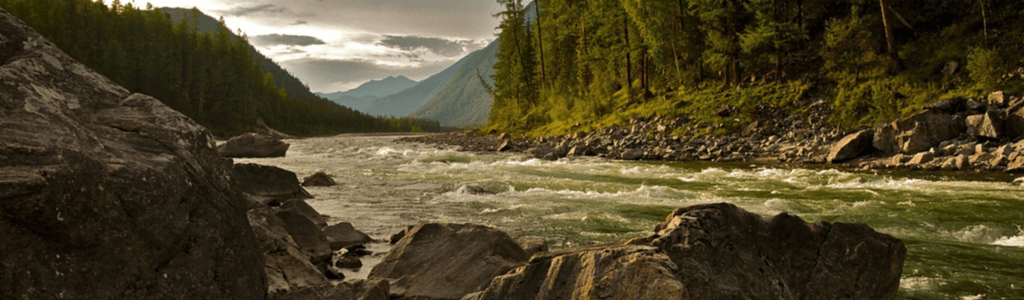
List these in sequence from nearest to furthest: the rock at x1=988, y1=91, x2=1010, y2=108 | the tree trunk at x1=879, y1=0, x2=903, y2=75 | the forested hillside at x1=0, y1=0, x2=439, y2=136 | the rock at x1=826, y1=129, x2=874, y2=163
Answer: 1. the rock at x1=988, y1=91, x2=1010, y2=108
2. the rock at x1=826, y1=129, x2=874, y2=163
3. the tree trunk at x1=879, y1=0, x2=903, y2=75
4. the forested hillside at x1=0, y1=0, x2=439, y2=136

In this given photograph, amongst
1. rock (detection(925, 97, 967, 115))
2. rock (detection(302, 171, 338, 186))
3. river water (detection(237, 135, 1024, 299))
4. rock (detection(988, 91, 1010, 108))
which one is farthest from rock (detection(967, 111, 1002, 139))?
rock (detection(302, 171, 338, 186))

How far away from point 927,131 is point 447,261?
66.5ft

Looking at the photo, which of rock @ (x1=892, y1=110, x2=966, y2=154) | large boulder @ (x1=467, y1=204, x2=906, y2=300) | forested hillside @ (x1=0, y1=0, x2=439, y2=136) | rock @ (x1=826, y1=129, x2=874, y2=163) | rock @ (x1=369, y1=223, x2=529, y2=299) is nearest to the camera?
large boulder @ (x1=467, y1=204, x2=906, y2=300)

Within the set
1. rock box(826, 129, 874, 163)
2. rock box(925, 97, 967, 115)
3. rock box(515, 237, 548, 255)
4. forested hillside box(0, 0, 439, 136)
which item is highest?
forested hillside box(0, 0, 439, 136)

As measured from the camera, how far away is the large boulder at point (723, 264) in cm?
381

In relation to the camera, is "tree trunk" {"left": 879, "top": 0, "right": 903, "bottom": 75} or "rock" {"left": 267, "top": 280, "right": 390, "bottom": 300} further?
"tree trunk" {"left": 879, "top": 0, "right": 903, "bottom": 75}

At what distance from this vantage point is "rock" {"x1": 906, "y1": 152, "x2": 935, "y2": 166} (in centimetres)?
1758

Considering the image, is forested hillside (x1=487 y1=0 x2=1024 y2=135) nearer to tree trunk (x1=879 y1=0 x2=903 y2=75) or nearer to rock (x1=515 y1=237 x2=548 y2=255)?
tree trunk (x1=879 y1=0 x2=903 y2=75)

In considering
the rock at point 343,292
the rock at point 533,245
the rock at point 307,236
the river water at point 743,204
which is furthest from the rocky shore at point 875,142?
the rock at point 343,292

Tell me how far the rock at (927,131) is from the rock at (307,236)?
20359 mm

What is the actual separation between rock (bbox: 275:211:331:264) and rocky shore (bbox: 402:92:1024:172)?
18559 mm

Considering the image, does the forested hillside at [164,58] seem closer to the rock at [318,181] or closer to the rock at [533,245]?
the rock at [318,181]

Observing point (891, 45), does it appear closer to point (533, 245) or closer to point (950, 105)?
point (950, 105)

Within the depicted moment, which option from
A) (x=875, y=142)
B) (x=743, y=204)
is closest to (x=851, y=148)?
(x=875, y=142)
